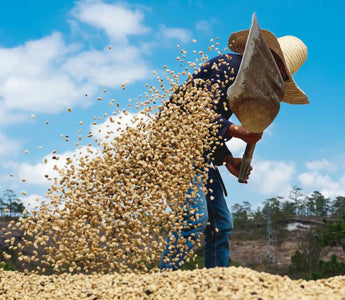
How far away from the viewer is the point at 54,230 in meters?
3.43

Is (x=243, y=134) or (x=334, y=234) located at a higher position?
(x=243, y=134)

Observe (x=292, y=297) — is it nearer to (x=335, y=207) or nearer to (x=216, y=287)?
(x=216, y=287)

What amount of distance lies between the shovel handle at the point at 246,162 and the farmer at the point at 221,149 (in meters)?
0.09

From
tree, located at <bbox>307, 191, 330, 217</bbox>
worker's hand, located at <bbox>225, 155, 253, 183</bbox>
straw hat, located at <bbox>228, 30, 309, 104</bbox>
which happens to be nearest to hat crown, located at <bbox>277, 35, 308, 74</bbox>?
straw hat, located at <bbox>228, 30, 309, 104</bbox>

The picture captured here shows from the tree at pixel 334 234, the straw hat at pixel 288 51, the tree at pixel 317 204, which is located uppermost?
the tree at pixel 317 204

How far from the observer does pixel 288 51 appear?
3.85 m

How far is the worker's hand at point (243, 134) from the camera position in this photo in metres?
3.41

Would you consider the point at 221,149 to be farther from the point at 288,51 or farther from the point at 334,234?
the point at 334,234

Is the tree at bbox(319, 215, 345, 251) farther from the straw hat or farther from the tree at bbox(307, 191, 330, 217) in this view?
the tree at bbox(307, 191, 330, 217)

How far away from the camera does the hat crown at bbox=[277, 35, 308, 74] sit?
3.84 meters

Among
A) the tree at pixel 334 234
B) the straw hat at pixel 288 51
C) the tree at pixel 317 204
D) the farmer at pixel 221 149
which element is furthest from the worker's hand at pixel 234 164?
the tree at pixel 317 204

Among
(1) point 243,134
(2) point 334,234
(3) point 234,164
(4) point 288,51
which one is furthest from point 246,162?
(2) point 334,234

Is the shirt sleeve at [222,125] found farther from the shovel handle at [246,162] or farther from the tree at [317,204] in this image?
the tree at [317,204]

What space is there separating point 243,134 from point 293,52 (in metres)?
1.07
